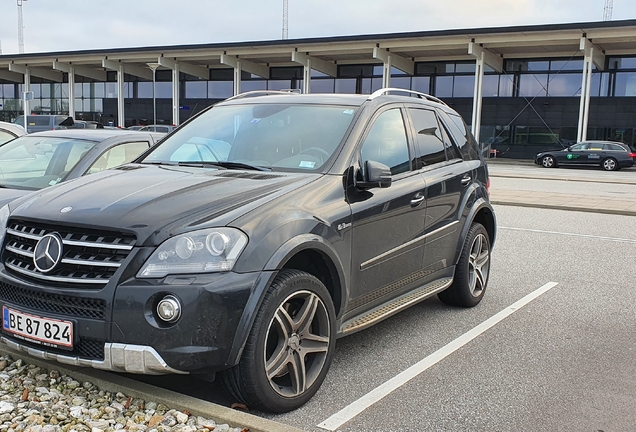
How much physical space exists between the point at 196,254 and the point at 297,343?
0.81 metres

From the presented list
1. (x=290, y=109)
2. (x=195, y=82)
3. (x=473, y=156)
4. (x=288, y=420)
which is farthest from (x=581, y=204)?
(x=195, y=82)

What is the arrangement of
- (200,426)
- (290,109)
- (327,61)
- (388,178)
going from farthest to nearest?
1. (327,61)
2. (290,109)
3. (388,178)
4. (200,426)

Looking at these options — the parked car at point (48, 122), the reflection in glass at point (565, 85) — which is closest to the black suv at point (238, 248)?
the parked car at point (48, 122)

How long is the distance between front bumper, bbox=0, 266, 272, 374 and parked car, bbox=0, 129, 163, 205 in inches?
141

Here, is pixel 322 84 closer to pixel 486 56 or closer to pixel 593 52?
pixel 486 56

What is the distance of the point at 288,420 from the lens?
3.49m

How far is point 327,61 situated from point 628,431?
137ft

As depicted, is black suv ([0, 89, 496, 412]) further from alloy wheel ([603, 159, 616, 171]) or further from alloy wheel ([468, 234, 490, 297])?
alloy wheel ([603, 159, 616, 171])

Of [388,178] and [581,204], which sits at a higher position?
[388,178]

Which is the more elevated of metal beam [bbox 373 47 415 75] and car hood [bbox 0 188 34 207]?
metal beam [bbox 373 47 415 75]

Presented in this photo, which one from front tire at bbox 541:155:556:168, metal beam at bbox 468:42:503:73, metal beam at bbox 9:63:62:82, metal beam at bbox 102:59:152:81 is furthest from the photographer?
metal beam at bbox 9:63:62:82

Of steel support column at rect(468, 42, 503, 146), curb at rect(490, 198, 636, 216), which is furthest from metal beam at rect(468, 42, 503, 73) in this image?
curb at rect(490, 198, 636, 216)

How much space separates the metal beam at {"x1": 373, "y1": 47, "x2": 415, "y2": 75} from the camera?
1499 inches

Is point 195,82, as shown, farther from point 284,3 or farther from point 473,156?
point 473,156
